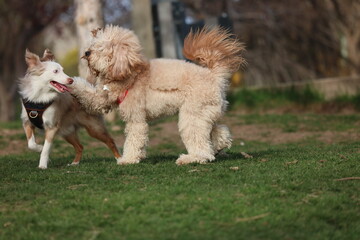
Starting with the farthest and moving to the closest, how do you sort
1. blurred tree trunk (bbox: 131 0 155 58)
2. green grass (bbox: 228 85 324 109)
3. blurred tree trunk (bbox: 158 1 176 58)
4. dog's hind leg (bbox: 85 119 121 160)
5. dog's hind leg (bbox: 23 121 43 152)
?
1. blurred tree trunk (bbox: 131 0 155 58)
2. blurred tree trunk (bbox: 158 1 176 58)
3. green grass (bbox: 228 85 324 109)
4. dog's hind leg (bbox: 85 119 121 160)
5. dog's hind leg (bbox: 23 121 43 152)

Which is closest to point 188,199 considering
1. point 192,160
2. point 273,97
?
point 192,160

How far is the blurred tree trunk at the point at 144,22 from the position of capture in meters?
17.6

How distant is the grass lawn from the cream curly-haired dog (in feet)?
1.13

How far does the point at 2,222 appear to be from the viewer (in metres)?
5.75

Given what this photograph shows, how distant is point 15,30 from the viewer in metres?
23.6

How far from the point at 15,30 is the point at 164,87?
1690cm

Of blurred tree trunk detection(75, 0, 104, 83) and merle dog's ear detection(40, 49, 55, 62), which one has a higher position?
Answer: blurred tree trunk detection(75, 0, 104, 83)

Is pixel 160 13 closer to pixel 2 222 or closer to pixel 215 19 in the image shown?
pixel 215 19

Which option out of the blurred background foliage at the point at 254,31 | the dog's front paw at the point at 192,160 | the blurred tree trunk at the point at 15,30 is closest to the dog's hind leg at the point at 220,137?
the dog's front paw at the point at 192,160

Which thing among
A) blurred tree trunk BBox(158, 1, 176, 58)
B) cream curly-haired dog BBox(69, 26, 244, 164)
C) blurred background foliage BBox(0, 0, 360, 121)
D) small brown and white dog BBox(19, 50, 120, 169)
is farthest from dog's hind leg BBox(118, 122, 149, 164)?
blurred tree trunk BBox(158, 1, 176, 58)

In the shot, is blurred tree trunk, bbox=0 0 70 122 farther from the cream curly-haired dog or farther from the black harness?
the cream curly-haired dog

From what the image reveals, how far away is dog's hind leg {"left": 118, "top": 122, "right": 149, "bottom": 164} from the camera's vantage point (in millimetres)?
7926

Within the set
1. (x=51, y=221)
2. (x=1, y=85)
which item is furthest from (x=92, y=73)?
(x=1, y=85)

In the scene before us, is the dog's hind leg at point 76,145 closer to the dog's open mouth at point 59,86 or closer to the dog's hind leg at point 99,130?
the dog's hind leg at point 99,130
